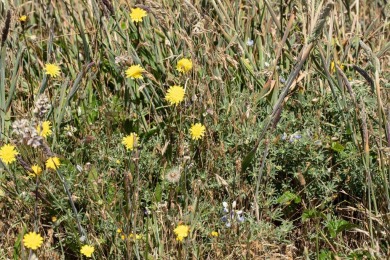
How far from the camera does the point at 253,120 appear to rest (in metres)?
2.43

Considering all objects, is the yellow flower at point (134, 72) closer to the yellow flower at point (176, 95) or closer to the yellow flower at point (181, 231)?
the yellow flower at point (176, 95)

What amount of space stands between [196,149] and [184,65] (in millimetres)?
325

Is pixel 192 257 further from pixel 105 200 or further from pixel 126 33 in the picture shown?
pixel 126 33

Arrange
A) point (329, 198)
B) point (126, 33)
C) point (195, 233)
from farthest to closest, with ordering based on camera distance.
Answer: point (126, 33) → point (329, 198) → point (195, 233)

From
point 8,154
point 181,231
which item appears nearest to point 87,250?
point 181,231

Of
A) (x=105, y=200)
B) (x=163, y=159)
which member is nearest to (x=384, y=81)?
(x=163, y=159)

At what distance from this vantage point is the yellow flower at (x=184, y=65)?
8.15 ft

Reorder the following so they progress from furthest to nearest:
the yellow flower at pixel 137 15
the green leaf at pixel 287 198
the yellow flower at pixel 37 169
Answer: the yellow flower at pixel 137 15
the green leaf at pixel 287 198
the yellow flower at pixel 37 169

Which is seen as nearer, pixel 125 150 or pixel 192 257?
pixel 192 257

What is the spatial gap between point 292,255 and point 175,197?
471mm

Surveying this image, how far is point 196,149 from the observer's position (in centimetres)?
248

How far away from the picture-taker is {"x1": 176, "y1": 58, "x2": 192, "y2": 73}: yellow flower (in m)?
2.48

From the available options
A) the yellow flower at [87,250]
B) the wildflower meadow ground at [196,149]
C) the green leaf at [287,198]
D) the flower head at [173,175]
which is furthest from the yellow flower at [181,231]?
the green leaf at [287,198]

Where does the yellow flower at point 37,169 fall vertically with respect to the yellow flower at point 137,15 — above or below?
below
